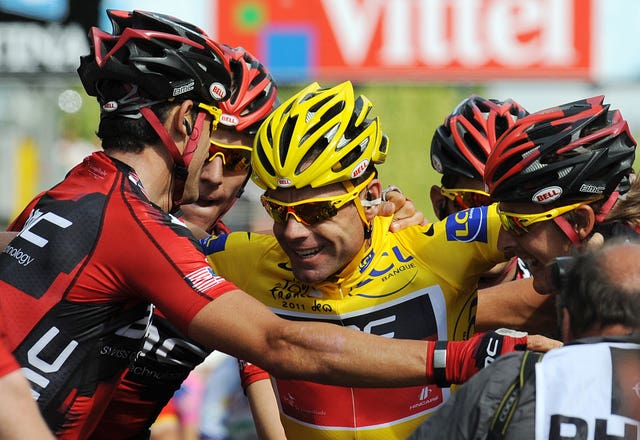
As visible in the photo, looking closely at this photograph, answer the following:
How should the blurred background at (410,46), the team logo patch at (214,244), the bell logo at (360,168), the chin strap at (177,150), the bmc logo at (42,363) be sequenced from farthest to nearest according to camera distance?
the blurred background at (410,46)
the team logo patch at (214,244)
the bell logo at (360,168)
the chin strap at (177,150)
the bmc logo at (42,363)

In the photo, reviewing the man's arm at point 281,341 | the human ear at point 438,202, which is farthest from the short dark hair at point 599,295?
the human ear at point 438,202

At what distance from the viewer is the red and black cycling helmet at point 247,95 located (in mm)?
5781

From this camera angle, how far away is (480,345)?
356cm

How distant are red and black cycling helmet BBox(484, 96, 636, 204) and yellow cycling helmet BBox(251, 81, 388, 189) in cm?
62

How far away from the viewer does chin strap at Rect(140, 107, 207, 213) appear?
4488mm

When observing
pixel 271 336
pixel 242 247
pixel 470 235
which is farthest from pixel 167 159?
pixel 470 235

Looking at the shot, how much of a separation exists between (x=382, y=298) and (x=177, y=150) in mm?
1165

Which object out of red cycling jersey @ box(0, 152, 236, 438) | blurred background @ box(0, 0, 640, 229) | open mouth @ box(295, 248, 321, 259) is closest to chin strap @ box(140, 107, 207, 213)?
red cycling jersey @ box(0, 152, 236, 438)

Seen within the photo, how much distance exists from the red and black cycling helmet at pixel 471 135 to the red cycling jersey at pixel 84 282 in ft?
8.16

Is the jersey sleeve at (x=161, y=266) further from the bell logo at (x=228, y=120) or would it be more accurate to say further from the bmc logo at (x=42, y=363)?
the bell logo at (x=228, y=120)

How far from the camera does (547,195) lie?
4.53 metres

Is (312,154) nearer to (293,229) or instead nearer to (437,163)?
(293,229)

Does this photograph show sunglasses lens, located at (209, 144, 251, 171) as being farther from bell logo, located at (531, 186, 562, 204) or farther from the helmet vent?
bell logo, located at (531, 186, 562, 204)

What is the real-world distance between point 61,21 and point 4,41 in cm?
142
